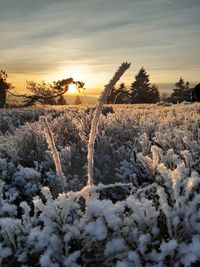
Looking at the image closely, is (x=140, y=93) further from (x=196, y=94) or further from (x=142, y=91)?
(x=196, y=94)

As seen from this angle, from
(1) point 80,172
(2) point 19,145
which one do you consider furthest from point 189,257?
(2) point 19,145

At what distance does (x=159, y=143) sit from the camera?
15.6 ft

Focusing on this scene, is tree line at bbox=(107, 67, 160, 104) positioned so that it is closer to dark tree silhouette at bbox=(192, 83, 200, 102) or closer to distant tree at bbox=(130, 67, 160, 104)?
distant tree at bbox=(130, 67, 160, 104)

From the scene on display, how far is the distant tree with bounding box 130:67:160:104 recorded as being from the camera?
6950cm

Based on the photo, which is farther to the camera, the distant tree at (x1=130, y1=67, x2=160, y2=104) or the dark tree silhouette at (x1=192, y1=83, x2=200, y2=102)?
the distant tree at (x1=130, y1=67, x2=160, y2=104)

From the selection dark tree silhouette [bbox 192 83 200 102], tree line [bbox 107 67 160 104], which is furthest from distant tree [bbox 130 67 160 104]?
dark tree silhouette [bbox 192 83 200 102]

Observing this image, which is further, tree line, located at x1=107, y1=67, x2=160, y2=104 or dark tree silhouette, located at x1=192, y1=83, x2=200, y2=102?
tree line, located at x1=107, y1=67, x2=160, y2=104

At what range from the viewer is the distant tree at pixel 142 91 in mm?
69500

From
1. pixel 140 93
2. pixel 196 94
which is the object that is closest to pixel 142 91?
pixel 140 93

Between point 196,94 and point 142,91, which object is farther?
point 142,91

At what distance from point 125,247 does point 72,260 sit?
0.92ft

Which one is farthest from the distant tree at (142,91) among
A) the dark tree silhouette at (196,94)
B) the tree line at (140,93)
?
the dark tree silhouette at (196,94)

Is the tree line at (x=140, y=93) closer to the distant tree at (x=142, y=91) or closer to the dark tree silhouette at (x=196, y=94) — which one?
the distant tree at (x=142, y=91)

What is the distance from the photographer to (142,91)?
71.2 metres
